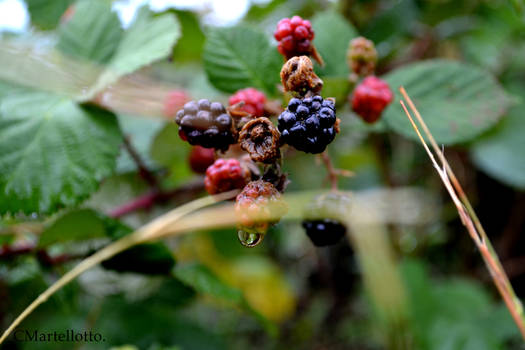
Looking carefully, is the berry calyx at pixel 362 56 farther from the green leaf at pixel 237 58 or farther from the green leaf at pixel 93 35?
the green leaf at pixel 93 35

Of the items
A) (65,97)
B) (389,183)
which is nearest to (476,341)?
(389,183)

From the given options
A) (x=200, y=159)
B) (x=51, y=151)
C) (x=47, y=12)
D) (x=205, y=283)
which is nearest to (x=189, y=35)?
(x=47, y=12)

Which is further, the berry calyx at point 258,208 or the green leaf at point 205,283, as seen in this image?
the green leaf at point 205,283

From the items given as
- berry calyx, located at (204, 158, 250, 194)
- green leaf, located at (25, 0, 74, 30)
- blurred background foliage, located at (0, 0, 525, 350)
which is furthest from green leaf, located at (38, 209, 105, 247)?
green leaf, located at (25, 0, 74, 30)

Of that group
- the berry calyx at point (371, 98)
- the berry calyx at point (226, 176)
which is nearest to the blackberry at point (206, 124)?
the berry calyx at point (226, 176)

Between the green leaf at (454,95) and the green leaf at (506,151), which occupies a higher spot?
the green leaf at (454,95)
